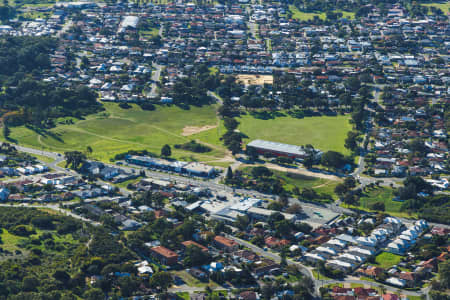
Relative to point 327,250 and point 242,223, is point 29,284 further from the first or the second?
point 327,250

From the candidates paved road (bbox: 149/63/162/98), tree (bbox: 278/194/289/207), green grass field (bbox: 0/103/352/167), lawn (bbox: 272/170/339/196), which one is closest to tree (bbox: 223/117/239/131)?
green grass field (bbox: 0/103/352/167)

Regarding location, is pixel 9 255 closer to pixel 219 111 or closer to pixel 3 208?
pixel 3 208

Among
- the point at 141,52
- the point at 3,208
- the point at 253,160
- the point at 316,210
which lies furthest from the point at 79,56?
the point at 316,210

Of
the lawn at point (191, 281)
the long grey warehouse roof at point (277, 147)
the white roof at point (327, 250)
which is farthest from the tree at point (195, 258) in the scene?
the long grey warehouse roof at point (277, 147)

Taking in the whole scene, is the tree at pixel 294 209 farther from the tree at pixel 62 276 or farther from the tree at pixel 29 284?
the tree at pixel 29 284

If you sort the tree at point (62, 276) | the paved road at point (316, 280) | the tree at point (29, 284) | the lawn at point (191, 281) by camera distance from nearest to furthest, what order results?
the tree at point (29, 284)
the tree at point (62, 276)
the paved road at point (316, 280)
the lawn at point (191, 281)

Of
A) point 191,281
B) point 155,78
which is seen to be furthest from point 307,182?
point 155,78
